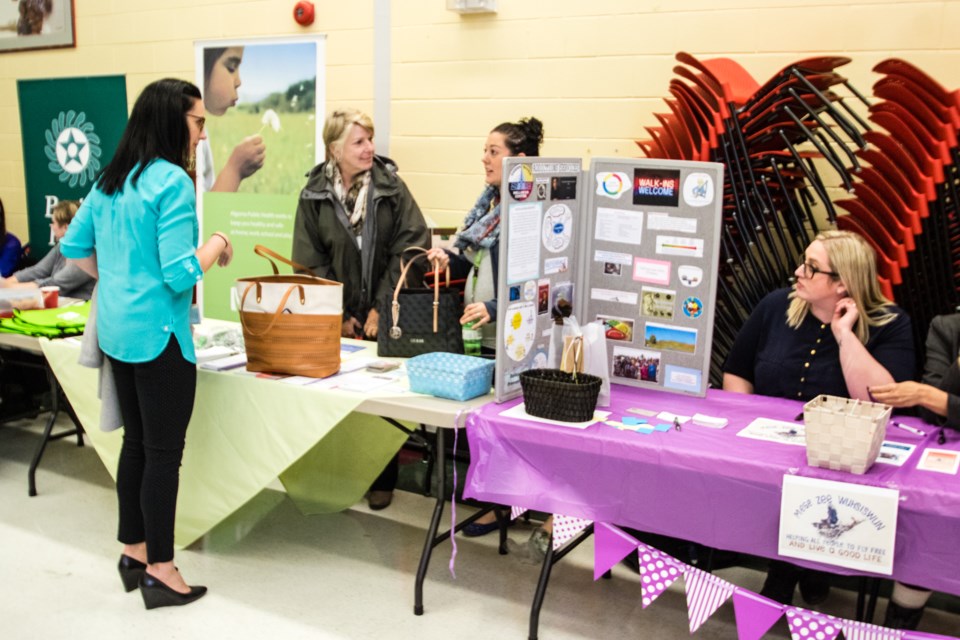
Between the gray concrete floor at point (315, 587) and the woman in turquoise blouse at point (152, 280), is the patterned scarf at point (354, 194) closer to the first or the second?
the woman in turquoise blouse at point (152, 280)

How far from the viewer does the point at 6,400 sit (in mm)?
4891

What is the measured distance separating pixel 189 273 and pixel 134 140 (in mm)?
420

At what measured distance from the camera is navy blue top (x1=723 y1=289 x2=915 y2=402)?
2.67m

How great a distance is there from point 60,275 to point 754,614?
362 centimetres

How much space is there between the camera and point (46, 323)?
3.60m

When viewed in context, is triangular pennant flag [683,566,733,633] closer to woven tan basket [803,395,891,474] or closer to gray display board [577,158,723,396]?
woven tan basket [803,395,891,474]

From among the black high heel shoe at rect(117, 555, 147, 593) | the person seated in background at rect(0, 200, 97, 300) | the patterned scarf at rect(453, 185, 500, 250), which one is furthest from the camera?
the person seated in background at rect(0, 200, 97, 300)

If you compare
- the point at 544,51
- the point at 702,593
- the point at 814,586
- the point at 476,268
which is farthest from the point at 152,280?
the point at 814,586

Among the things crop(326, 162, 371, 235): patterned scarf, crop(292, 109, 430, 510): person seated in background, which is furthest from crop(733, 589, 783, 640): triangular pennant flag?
crop(326, 162, 371, 235): patterned scarf

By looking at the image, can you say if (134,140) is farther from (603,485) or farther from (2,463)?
(2,463)

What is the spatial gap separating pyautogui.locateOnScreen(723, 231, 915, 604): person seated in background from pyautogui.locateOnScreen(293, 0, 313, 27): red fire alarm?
2773 millimetres

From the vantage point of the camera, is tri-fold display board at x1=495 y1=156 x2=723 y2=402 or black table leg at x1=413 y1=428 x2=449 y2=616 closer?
tri-fold display board at x1=495 y1=156 x2=723 y2=402

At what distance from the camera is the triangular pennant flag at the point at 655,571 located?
2.43 m

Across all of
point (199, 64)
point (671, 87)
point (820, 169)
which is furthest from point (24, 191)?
point (820, 169)
